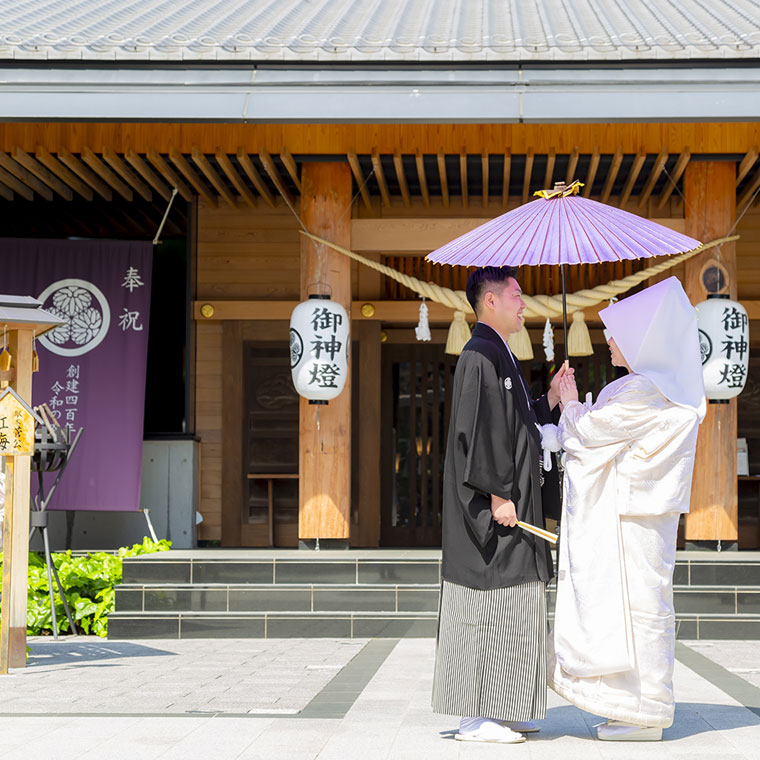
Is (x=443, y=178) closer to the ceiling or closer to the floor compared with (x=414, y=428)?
closer to the ceiling

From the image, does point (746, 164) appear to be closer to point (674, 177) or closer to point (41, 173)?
point (674, 177)

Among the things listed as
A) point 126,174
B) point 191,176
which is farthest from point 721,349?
point 126,174

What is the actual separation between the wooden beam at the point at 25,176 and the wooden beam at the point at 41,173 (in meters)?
0.10

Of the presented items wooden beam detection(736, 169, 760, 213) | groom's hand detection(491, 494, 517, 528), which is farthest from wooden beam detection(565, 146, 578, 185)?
groom's hand detection(491, 494, 517, 528)

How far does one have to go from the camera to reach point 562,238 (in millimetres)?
4816

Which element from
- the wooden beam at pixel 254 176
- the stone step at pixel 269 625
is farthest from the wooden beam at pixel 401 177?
the stone step at pixel 269 625

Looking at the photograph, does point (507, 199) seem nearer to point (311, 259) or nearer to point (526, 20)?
point (526, 20)

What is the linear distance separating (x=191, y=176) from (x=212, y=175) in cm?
20

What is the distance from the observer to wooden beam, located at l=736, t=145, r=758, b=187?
376 inches

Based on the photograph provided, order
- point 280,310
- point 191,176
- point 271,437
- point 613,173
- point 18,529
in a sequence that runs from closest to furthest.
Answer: point 18,529
point 613,173
point 191,176
point 280,310
point 271,437

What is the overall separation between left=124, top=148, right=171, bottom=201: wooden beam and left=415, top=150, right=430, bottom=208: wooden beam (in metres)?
2.42

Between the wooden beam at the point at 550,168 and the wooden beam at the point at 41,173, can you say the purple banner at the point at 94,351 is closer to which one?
the wooden beam at the point at 41,173

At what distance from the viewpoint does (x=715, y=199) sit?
983 cm

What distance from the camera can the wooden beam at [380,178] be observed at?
9867mm
